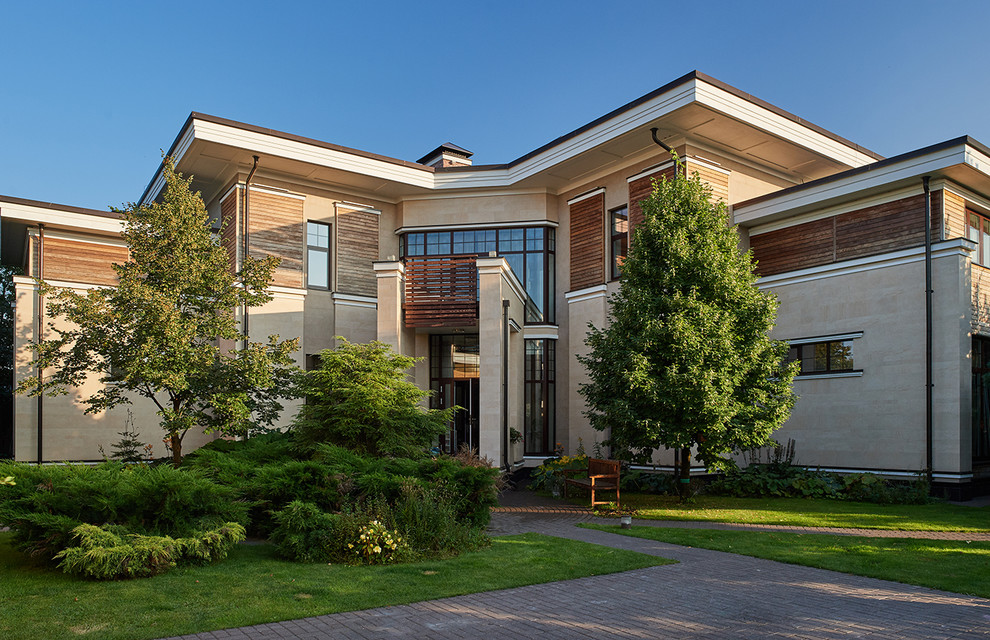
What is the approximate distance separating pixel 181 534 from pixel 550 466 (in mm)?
10488

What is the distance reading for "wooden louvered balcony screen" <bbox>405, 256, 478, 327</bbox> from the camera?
17.2 meters

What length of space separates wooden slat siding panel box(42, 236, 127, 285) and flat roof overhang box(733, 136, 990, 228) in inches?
705

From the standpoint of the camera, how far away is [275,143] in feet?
59.0

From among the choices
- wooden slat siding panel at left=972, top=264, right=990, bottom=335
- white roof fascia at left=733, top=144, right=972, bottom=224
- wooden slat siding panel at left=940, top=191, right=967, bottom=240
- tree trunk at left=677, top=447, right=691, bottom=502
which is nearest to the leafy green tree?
tree trunk at left=677, top=447, right=691, bottom=502

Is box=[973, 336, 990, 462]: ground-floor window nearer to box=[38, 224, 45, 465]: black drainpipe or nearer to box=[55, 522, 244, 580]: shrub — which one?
box=[55, 522, 244, 580]: shrub

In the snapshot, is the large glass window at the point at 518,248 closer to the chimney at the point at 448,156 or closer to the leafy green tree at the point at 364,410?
the chimney at the point at 448,156

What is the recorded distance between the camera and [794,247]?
59.7 ft

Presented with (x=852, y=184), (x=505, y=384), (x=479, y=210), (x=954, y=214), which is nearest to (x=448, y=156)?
(x=479, y=210)

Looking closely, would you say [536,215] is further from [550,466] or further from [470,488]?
[470,488]

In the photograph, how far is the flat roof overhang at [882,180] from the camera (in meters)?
15.0

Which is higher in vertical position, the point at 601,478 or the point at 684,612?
the point at 684,612

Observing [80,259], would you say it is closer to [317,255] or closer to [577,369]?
[317,255]

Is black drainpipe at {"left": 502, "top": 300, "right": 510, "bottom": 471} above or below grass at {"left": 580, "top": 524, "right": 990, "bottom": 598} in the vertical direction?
above

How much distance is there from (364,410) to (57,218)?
12.8m
